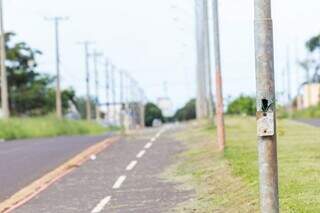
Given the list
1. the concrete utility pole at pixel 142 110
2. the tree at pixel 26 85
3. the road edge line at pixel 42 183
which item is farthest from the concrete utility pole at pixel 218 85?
the concrete utility pole at pixel 142 110

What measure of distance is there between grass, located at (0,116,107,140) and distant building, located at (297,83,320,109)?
3668 cm

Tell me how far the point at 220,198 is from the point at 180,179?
155 inches

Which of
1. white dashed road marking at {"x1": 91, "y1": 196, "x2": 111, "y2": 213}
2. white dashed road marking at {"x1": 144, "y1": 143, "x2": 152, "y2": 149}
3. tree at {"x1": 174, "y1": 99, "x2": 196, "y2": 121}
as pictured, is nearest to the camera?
white dashed road marking at {"x1": 91, "y1": 196, "x2": 111, "y2": 213}

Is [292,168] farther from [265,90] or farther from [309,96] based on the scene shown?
[309,96]

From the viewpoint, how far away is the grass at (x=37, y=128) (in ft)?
176

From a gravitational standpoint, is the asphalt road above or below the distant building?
below

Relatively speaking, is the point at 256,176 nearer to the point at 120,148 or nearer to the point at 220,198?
the point at 220,198

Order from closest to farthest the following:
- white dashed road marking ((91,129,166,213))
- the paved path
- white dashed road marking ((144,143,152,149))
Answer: white dashed road marking ((91,129,166,213)) < the paved path < white dashed road marking ((144,143,152,149))

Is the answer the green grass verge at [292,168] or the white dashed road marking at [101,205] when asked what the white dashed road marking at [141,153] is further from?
the white dashed road marking at [101,205]

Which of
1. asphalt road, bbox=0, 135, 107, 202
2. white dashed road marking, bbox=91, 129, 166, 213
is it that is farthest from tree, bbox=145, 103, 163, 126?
white dashed road marking, bbox=91, 129, 166, 213

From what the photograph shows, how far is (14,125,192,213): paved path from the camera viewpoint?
45.4 ft

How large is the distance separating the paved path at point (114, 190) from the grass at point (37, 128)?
30551 mm

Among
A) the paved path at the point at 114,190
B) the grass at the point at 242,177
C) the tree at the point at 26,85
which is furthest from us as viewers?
the tree at the point at 26,85

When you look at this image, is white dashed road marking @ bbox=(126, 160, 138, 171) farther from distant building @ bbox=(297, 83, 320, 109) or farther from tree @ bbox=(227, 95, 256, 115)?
distant building @ bbox=(297, 83, 320, 109)
